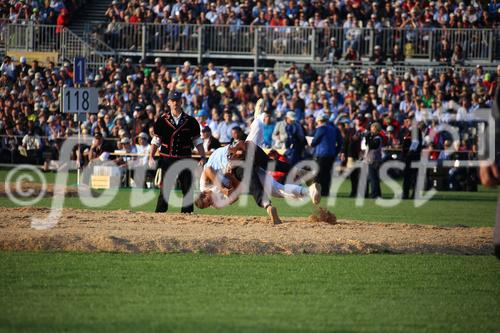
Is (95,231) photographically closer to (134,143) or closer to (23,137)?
(134,143)

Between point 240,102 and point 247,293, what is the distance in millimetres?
22617

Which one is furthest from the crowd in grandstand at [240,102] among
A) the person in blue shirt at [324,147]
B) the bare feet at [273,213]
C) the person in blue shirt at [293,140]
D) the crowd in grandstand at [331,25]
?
the bare feet at [273,213]

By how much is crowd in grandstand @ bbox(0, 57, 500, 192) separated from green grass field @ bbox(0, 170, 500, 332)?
13.9m

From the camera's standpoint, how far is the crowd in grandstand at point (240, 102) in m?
29.1

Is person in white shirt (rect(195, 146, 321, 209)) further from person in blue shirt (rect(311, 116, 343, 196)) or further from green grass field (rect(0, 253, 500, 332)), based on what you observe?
person in blue shirt (rect(311, 116, 343, 196))

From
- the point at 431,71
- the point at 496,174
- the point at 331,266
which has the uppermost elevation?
the point at 431,71

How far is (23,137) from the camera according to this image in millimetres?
33531

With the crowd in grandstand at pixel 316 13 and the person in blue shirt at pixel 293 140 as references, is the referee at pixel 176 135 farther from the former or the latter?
the crowd in grandstand at pixel 316 13

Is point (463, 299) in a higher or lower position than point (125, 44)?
lower

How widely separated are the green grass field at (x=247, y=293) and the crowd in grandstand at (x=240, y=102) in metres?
13.9

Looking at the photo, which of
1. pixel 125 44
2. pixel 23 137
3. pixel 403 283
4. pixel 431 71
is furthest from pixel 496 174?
pixel 125 44

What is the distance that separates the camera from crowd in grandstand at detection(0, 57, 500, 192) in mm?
29078

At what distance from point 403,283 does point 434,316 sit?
188 centimetres

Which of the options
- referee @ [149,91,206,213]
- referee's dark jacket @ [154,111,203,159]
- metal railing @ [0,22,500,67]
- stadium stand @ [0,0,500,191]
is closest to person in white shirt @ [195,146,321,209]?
referee @ [149,91,206,213]
